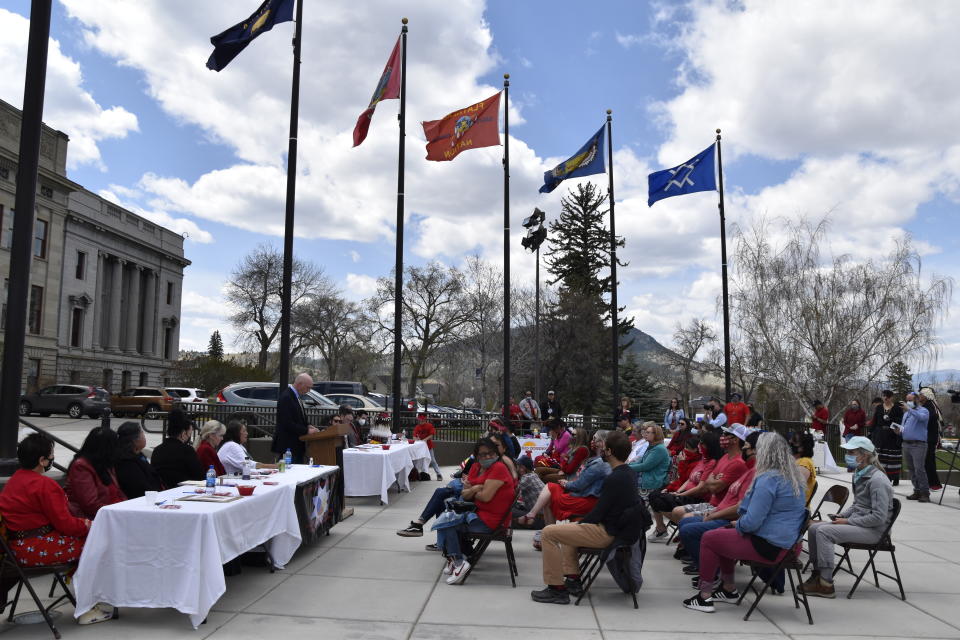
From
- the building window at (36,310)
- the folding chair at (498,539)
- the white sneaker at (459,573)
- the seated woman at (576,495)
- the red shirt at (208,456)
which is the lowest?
the white sneaker at (459,573)

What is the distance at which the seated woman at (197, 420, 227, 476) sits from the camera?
8.72 metres

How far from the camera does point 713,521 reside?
7141 mm

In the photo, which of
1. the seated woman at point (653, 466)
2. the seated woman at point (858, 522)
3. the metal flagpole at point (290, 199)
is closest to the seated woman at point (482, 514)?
the seated woman at point (653, 466)

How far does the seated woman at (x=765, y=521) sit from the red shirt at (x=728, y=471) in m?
1.61

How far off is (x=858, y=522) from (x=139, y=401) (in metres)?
37.3

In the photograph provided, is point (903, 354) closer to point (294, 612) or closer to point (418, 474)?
point (418, 474)

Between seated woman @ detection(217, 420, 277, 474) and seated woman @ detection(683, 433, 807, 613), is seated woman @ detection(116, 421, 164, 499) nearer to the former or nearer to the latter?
seated woman @ detection(217, 420, 277, 474)

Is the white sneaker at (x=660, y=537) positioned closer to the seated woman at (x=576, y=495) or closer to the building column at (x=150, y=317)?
the seated woman at (x=576, y=495)

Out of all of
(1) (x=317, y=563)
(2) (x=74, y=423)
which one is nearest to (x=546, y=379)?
(2) (x=74, y=423)

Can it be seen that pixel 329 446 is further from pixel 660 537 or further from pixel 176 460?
pixel 660 537

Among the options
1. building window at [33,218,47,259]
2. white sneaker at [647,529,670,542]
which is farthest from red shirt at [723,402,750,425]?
building window at [33,218,47,259]

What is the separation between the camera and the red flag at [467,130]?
16938 millimetres

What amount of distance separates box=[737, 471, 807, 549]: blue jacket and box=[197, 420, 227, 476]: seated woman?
588 cm

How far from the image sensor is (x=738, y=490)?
7203 mm
